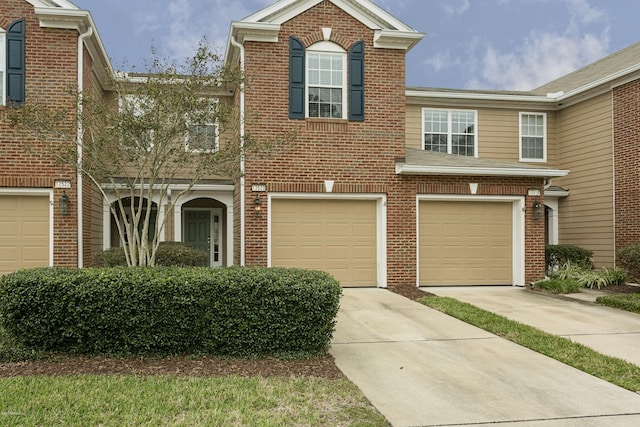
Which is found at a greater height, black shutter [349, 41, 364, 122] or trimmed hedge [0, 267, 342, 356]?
black shutter [349, 41, 364, 122]

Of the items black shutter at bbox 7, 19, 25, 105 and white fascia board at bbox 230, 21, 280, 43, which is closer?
black shutter at bbox 7, 19, 25, 105

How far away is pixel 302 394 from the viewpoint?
5.11 metres

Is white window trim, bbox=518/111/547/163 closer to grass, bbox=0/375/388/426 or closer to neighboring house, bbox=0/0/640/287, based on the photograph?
neighboring house, bbox=0/0/640/287

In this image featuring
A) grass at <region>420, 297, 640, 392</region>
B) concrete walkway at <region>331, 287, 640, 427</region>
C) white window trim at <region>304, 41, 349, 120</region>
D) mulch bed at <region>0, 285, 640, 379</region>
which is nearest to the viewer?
concrete walkway at <region>331, 287, 640, 427</region>

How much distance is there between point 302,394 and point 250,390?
0.50 m

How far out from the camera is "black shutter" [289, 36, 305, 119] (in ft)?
39.7

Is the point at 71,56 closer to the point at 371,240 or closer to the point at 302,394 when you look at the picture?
the point at 371,240

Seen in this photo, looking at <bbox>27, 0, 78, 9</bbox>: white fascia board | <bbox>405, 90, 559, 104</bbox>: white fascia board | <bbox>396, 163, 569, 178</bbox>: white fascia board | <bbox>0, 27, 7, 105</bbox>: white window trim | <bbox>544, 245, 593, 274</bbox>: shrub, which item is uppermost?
<bbox>27, 0, 78, 9</bbox>: white fascia board

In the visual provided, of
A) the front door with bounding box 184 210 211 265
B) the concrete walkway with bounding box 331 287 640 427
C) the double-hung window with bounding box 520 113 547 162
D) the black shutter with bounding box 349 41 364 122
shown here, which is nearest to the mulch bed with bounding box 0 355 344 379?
the concrete walkway with bounding box 331 287 640 427

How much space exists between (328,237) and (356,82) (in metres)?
3.64

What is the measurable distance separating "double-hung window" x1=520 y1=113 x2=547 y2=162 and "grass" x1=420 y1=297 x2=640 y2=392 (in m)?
8.52

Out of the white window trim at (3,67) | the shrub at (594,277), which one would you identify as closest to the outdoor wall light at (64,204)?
the white window trim at (3,67)

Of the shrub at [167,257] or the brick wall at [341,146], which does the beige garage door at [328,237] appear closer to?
the brick wall at [341,146]

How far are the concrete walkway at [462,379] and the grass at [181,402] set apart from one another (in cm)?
46
